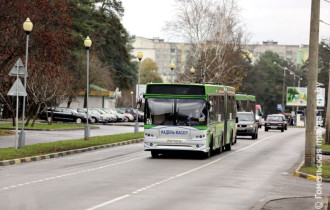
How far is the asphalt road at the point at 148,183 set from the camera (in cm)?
1475

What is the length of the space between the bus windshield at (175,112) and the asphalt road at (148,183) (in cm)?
144

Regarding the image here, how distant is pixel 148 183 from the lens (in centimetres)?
1877

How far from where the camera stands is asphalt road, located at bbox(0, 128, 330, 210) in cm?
1475

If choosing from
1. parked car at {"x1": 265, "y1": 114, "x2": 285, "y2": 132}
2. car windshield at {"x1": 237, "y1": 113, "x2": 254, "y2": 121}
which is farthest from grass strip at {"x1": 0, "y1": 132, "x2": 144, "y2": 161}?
parked car at {"x1": 265, "y1": 114, "x2": 285, "y2": 132}

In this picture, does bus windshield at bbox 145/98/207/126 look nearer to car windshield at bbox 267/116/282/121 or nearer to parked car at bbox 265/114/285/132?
parked car at bbox 265/114/285/132

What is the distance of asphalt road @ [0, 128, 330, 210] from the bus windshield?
144 centimetres

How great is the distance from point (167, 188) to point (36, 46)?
25886mm

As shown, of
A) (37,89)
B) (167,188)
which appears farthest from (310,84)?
(37,89)

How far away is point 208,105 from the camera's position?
28.9m

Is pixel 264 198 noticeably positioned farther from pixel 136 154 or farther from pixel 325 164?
pixel 136 154

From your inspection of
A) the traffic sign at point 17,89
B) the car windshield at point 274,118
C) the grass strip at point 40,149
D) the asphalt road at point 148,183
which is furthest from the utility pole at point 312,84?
the car windshield at point 274,118

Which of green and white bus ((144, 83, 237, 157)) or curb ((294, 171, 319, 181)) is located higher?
green and white bus ((144, 83, 237, 157))

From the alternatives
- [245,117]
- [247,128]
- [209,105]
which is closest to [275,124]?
[245,117]

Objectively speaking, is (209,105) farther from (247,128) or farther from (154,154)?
(247,128)
